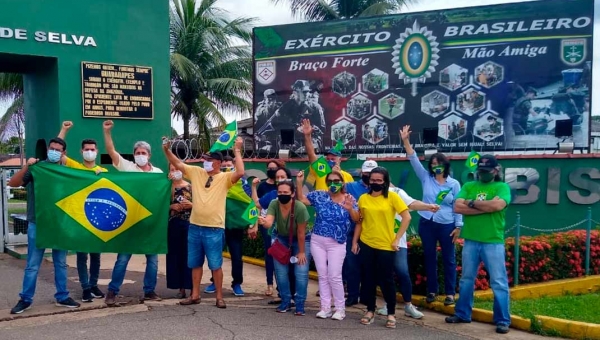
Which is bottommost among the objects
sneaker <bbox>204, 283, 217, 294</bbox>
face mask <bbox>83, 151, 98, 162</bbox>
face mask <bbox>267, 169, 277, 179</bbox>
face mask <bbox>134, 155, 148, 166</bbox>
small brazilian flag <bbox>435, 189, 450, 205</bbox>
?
sneaker <bbox>204, 283, 217, 294</bbox>

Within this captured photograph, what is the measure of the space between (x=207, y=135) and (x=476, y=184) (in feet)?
59.7

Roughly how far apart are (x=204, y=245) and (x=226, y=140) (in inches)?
49.4

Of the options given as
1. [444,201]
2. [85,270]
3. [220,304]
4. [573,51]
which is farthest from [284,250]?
[573,51]

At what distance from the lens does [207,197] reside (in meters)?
6.73

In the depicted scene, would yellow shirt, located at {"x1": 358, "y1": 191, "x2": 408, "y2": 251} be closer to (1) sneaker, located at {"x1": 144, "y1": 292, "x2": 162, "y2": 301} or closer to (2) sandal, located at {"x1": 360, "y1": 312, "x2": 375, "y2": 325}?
(2) sandal, located at {"x1": 360, "y1": 312, "x2": 375, "y2": 325}

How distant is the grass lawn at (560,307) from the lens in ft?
22.0

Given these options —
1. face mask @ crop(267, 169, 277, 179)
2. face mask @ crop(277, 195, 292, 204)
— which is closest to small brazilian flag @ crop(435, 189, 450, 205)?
face mask @ crop(277, 195, 292, 204)

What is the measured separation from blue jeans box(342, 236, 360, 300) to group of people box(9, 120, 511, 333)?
0.01 meters

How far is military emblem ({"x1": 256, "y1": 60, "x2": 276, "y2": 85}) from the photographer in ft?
52.7

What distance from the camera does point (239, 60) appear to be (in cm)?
2455

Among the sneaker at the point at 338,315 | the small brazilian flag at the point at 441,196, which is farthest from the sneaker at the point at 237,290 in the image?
the small brazilian flag at the point at 441,196

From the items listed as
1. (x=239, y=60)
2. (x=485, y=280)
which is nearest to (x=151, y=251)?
(x=485, y=280)

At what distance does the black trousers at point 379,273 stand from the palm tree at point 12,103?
18073 millimetres

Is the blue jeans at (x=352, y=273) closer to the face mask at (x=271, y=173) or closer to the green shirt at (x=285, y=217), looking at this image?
the green shirt at (x=285, y=217)
